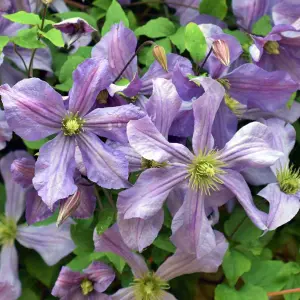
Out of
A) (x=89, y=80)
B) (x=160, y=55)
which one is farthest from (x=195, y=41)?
(x=89, y=80)

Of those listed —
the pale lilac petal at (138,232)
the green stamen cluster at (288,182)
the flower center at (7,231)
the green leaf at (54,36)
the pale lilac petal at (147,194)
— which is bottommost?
the flower center at (7,231)

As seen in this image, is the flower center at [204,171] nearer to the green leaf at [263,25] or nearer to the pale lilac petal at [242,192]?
the pale lilac petal at [242,192]

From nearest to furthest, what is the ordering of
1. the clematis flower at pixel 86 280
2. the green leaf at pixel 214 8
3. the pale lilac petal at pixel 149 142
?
the pale lilac petal at pixel 149 142 < the clematis flower at pixel 86 280 < the green leaf at pixel 214 8

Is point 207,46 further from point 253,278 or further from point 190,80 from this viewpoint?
point 253,278

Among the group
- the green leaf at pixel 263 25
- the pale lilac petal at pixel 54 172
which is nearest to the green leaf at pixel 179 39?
the green leaf at pixel 263 25

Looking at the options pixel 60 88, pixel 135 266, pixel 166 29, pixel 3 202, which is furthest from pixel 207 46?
pixel 3 202
